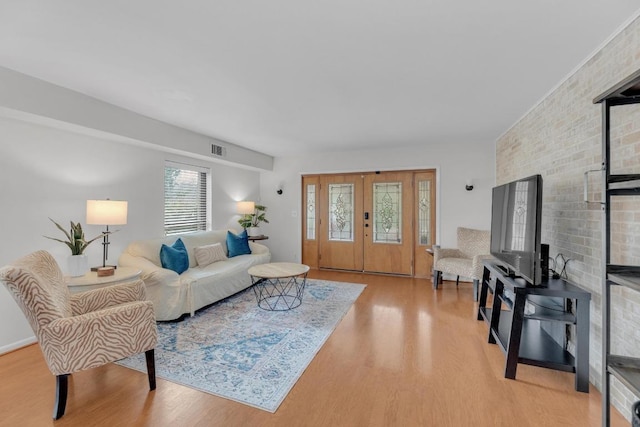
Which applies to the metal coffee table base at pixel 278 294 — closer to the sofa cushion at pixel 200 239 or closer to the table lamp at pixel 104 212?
the sofa cushion at pixel 200 239

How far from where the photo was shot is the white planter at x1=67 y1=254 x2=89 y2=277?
2.63 m

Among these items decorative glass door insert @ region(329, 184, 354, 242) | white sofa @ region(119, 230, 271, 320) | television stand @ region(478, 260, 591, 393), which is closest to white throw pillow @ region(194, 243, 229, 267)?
white sofa @ region(119, 230, 271, 320)

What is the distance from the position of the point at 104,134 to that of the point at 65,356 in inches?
90.8

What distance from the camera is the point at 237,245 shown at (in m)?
4.71

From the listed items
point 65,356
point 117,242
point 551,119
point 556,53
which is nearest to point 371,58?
point 556,53

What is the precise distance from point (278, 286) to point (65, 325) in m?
3.04

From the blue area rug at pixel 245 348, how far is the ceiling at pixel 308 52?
236 centimetres

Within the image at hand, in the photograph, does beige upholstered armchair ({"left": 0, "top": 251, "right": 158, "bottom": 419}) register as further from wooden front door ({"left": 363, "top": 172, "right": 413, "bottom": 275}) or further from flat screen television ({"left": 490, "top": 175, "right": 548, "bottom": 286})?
wooden front door ({"left": 363, "top": 172, "right": 413, "bottom": 275})

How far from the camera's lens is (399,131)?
414 cm

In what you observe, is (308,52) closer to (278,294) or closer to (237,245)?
(278,294)

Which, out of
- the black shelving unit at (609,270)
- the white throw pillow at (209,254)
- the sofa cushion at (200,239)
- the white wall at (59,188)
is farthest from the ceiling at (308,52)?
A: the white throw pillow at (209,254)

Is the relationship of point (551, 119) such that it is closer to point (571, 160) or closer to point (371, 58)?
point (571, 160)

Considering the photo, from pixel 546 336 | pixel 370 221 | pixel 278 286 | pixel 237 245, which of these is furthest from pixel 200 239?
pixel 546 336

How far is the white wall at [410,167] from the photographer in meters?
4.77
